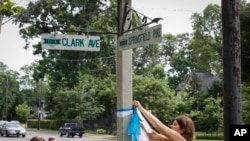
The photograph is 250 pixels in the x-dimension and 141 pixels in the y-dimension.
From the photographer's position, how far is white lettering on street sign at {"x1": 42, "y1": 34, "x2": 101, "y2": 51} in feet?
21.0

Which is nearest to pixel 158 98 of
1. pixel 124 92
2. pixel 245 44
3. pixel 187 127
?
pixel 245 44

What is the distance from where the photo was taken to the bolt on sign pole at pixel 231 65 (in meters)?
3.00

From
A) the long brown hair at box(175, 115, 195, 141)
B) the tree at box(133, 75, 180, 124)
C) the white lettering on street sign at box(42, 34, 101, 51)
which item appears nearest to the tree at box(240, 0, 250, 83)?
the tree at box(133, 75, 180, 124)

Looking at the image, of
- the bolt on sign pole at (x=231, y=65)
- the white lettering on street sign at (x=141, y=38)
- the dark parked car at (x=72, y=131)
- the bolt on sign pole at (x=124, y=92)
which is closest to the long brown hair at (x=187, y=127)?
the bolt on sign pole at (x=231, y=65)

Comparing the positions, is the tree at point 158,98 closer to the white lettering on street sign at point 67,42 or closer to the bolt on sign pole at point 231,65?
the white lettering on street sign at point 67,42

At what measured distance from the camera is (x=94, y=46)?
6.55 m

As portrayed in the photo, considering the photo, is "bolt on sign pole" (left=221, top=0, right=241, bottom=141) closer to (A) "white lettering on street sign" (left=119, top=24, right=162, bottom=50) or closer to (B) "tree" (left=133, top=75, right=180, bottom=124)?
(A) "white lettering on street sign" (left=119, top=24, right=162, bottom=50)

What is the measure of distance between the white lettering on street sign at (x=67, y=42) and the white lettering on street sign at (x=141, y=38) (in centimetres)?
99

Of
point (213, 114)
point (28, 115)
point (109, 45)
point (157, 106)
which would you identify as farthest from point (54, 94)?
point (28, 115)

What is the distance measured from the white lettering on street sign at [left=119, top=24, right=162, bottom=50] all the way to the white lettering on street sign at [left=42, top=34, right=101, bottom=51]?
3.26ft

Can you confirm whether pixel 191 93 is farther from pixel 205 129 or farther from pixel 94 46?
pixel 94 46

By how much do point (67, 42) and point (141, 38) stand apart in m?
1.48

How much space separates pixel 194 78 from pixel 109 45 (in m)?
14.7

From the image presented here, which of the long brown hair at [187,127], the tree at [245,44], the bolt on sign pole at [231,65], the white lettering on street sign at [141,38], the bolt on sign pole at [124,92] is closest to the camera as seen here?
the bolt on sign pole at [231,65]
